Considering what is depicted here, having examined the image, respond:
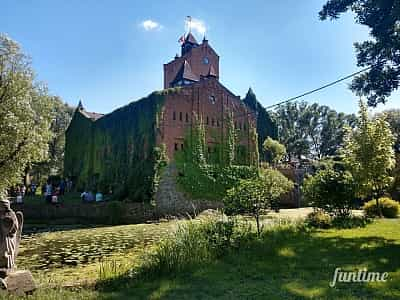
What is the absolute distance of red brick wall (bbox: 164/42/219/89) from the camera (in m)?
42.7

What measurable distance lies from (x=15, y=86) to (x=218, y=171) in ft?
57.9

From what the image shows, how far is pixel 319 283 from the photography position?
19.2 feet

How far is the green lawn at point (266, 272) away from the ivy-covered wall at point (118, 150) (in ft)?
53.1

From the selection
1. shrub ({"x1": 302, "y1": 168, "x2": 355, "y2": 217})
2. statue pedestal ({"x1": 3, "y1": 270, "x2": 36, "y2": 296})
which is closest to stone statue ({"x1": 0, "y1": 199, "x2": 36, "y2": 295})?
statue pedestal ({"x1": 3, "y1": 270, "x2": 36, "y2": 296})

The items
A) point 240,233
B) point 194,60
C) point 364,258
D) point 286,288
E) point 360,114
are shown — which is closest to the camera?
point 286,288

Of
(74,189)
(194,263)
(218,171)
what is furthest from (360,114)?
(74,189)

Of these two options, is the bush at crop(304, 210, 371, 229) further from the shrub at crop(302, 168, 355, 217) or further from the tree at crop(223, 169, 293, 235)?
the tree at crop(223, 169, 293, 235)

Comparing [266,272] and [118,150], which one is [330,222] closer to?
[266,272]

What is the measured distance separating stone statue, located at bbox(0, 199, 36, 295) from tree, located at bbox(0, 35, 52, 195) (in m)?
13.8

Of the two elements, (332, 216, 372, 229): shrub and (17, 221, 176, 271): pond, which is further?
(332, 216, 372, 229): shrub

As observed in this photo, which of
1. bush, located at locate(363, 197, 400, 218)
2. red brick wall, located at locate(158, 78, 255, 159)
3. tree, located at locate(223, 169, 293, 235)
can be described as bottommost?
bush, located at locate(363, 197, 400, 218)

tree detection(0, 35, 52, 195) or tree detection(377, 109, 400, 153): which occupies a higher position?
tree detection(377, 109, 400, 153)

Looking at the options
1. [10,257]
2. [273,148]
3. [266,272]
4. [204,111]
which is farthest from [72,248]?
[273,148]

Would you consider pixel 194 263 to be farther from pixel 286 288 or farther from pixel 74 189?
pixel 74 189
